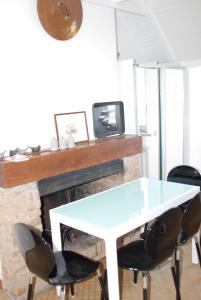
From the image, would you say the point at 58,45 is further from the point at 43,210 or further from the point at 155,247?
the point at 155,247

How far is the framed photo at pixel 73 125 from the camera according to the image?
2723mm

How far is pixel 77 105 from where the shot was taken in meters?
2.90

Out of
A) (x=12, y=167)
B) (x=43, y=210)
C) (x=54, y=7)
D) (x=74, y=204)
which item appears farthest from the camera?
(x=43, y=210)

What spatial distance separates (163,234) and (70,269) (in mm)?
622

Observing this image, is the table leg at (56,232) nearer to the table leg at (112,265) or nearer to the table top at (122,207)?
the table top at (122,207)

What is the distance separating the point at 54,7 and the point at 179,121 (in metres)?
2.40

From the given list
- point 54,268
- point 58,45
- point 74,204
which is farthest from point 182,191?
point 58,45

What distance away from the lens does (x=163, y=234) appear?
1.90 meters

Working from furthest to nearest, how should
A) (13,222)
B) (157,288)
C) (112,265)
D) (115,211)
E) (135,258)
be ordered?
(157,288) → (13,222) → (115,211) → (135,258) → (112,265)

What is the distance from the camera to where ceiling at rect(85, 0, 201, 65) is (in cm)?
337

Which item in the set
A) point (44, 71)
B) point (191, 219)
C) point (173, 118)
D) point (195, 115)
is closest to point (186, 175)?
point (191, 219)

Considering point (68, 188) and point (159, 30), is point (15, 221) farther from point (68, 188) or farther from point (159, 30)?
point (159, 30)

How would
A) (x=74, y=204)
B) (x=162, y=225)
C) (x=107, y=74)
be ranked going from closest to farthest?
(x=162, y=225) → (x=74, y=204) → (x=107, y=74)

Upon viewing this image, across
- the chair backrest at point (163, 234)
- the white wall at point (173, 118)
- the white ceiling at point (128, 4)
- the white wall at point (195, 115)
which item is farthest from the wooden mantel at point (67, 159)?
the white wall at point (195, 115)
